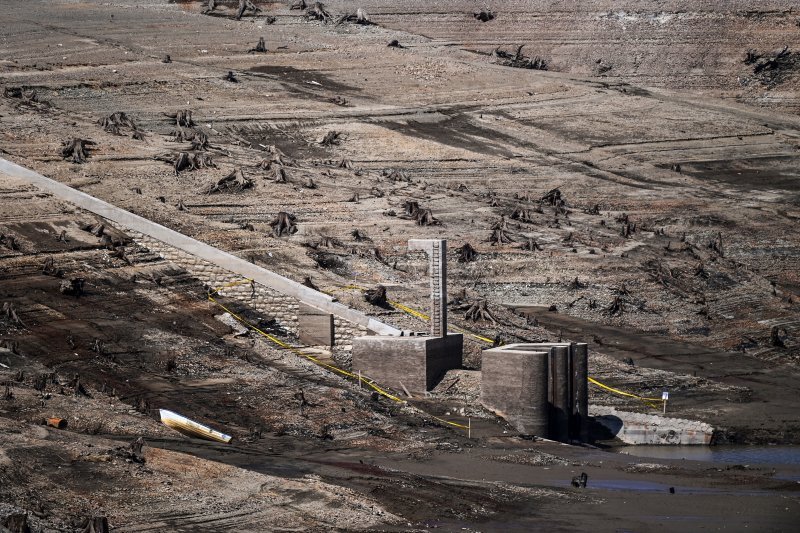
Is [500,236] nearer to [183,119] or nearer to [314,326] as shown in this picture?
[314,326]

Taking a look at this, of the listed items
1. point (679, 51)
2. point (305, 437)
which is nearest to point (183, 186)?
point (305, 437)

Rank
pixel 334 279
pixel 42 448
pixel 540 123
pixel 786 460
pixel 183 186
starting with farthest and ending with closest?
pixel 540 123 → pixel 183 186 → pixel 334 279 → pixel 786 460 → pixel 42 448

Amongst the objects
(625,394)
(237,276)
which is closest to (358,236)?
(237,276)

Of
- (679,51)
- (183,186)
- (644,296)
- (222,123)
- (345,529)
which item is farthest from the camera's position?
(679,51)

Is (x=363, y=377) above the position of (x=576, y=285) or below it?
below

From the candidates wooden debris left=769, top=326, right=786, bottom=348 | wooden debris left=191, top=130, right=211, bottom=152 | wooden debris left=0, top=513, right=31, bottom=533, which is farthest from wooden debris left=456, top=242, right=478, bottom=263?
wooden debris left=0, top=513, right=31, bottom=533


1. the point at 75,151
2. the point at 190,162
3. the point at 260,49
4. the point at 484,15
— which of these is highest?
the point at 484,15

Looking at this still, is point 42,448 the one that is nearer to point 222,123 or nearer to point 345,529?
point 345,529
